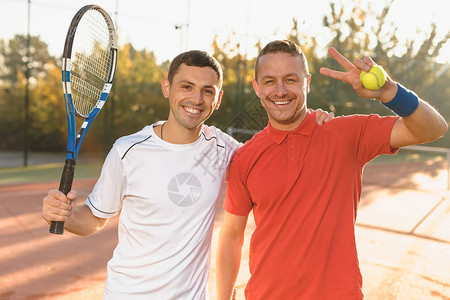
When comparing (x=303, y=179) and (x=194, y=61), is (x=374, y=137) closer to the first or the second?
(x=303, y=179)

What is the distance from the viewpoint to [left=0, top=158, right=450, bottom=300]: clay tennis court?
3.86m

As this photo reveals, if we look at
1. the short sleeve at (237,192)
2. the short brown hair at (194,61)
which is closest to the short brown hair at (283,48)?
the short brown hair at (194,61)

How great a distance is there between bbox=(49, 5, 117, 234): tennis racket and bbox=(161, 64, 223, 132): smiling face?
453 millimetres

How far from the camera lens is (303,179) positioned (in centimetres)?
195

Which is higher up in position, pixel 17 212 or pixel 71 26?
pixel 71 26

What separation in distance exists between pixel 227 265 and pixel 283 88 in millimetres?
817

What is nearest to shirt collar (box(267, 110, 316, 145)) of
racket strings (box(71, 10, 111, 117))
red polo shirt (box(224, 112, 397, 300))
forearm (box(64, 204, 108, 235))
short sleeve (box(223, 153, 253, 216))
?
red polo shirt (box(224, 112, 397, 300))

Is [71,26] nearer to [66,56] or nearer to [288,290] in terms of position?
[66,56]

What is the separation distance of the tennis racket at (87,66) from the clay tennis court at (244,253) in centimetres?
177

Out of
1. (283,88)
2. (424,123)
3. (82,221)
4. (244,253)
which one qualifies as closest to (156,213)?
(82,221)

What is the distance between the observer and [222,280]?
219 centimetres

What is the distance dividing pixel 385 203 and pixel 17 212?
5.35 m

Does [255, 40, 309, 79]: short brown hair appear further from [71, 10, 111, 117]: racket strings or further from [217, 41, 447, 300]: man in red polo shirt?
[71, 10, 111, 117]: racket strings

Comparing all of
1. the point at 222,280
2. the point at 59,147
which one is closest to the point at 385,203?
the point at 222,280
